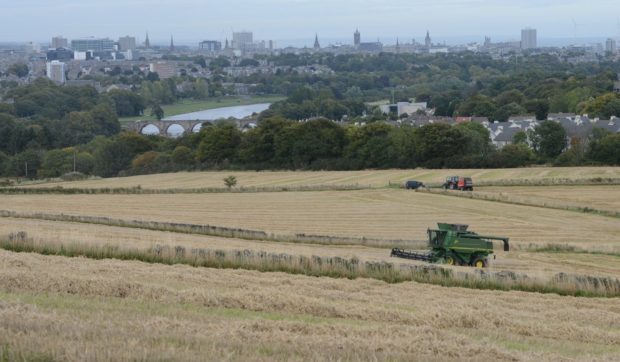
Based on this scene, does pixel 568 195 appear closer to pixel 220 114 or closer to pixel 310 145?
pixel 310 145

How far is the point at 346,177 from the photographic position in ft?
195

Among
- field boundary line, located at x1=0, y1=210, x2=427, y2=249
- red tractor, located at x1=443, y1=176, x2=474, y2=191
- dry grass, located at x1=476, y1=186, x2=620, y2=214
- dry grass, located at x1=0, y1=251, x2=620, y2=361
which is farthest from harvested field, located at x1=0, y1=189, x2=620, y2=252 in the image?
dry grass, located at x1=0, y1=251, x2=620, y2=361

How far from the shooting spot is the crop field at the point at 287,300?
10922mm

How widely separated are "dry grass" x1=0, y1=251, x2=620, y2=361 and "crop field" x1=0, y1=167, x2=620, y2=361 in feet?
0.08

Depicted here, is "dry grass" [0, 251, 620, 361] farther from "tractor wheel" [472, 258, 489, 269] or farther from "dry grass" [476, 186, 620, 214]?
"dry grass" [476, 186, 620, 214]

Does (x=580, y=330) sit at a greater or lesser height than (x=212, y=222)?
greater

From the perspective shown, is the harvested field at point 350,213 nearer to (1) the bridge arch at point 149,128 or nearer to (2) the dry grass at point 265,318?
(2) the dry grass at point 265,318

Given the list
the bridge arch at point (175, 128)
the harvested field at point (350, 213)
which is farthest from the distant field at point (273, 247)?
the bridge arch at point (175, 128)

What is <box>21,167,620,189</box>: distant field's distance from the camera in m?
55.2

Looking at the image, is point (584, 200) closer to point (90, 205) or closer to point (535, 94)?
point (90, 205)

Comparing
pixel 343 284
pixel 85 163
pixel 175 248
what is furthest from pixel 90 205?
pixel 85 163

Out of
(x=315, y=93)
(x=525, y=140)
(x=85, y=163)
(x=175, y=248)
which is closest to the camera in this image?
(x=175, y=248)

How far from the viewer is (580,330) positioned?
14062 mm

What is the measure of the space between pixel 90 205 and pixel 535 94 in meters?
111
